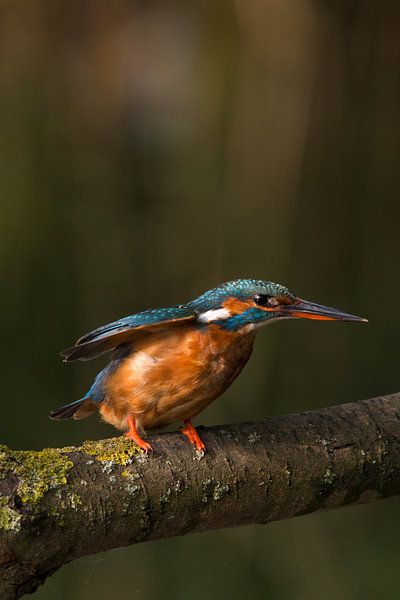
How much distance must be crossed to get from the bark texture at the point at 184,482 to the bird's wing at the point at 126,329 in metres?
0.19

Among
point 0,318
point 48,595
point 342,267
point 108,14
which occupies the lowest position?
point 48,595

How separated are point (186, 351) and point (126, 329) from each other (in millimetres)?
141

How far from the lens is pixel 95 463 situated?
123cm

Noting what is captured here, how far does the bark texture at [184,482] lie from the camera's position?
44.4 inches

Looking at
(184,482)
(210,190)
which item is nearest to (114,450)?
(184,482)

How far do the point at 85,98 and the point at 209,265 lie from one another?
67cm

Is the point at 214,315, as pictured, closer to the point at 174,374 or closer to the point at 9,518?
the point at 174,374

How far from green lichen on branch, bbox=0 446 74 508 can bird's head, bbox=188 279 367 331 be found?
0.46m

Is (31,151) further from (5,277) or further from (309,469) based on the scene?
(309,469)

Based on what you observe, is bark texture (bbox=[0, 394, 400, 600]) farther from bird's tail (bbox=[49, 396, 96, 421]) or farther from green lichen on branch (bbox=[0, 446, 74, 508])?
bird's tail (bbox=[49, 396, 96, 421])

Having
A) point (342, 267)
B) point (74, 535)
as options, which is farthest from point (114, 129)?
point (74, 535)

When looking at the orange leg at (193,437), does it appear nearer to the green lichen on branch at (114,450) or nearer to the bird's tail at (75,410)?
the green lichen on branch at (114,450)

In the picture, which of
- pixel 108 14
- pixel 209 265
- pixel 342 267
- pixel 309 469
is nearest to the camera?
pixel 309 469

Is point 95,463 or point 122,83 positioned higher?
point 122,83
